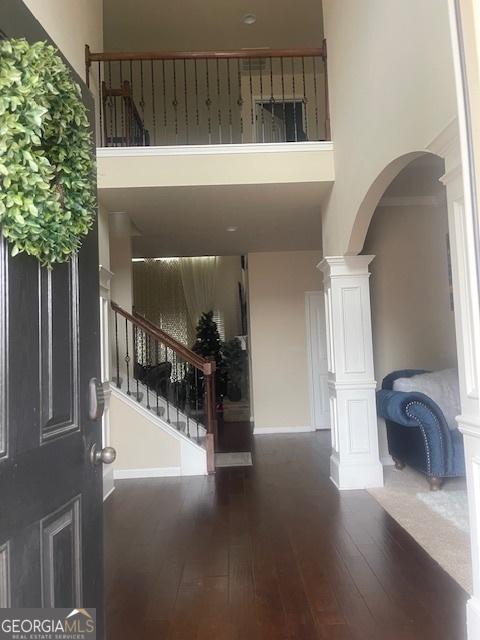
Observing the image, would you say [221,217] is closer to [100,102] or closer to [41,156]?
[100,102]

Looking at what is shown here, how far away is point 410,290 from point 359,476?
6.72 ft

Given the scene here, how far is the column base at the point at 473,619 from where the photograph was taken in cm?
187

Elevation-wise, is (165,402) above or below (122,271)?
below

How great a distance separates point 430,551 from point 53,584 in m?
2.40

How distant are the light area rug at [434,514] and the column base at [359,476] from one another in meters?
0.09

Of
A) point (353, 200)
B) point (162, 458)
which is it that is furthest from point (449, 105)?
point (162, 458)

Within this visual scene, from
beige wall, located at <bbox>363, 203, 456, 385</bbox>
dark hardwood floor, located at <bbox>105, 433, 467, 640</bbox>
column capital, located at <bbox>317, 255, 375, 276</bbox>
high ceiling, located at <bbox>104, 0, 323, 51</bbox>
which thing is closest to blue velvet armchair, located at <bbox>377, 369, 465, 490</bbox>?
dark hardwood floor, located at <bbox>105, 433, 467, 640</bbox>

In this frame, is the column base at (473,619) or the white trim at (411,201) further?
the white trim at (411,201)

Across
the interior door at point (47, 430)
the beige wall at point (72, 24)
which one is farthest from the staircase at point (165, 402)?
the interior door at point (47, 430)

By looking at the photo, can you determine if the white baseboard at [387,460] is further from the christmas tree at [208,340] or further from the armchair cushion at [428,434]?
the christmas tree at [208,340]

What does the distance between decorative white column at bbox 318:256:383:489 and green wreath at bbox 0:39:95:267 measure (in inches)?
127

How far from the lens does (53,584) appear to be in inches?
49.4

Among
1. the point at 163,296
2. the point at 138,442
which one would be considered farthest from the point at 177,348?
the point at 163,296

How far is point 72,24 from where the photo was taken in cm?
357
